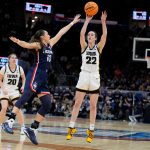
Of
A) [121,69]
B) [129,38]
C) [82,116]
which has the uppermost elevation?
[129,38]

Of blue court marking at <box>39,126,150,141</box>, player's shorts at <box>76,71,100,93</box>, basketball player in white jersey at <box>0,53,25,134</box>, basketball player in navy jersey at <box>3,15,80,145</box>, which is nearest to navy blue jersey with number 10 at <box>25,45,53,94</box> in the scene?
basketball player in navy jersey at <box>3,15,80,145</box>

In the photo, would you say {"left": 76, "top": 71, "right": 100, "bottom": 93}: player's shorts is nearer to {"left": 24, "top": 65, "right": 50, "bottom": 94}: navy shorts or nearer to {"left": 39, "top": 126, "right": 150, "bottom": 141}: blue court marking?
{"left": 24, "top": 65, "right": 50, "bottom": 94}: navy shorts

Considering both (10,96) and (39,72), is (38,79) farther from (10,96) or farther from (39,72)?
(10,96)

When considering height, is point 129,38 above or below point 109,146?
above

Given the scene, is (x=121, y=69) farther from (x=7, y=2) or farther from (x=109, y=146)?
(x=109, y=146)

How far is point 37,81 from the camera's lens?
318 inches

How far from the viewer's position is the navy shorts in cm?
805

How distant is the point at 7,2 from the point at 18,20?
155cm

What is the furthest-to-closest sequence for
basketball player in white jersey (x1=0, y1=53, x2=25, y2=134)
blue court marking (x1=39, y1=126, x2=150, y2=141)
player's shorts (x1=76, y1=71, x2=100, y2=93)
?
blue court marking (x1=39, y1=126, x2=150, y2=141)
basketball player in white jersey (x1=0, y1=53, x2=25, y2=134)
player's shorts (x1=76, y1=71, x2=100, y2=93)

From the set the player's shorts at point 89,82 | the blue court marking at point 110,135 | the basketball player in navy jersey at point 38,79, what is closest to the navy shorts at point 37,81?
the basketball player in navy jersey at point 38,79

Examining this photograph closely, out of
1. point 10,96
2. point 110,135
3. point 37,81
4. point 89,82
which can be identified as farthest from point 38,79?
point 110,135

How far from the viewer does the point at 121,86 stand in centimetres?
2416

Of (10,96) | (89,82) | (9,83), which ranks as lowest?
(10,96)

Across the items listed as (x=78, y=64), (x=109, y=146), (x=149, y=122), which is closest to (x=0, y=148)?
(x=109, y=146)
